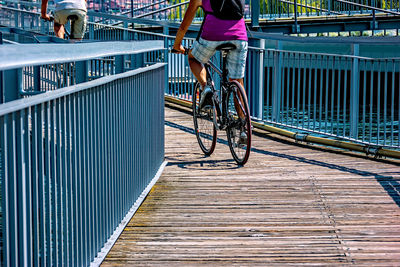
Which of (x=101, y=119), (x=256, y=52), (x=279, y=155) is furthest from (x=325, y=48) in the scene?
(x=101, y=119)

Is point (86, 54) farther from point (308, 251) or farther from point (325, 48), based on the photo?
point (325, 48)

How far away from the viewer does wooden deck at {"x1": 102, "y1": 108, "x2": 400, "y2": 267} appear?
462 cm

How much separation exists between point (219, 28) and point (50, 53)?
4.32 meters

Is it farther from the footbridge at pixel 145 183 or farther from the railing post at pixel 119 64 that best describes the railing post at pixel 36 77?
the railing post at pixel 119 64

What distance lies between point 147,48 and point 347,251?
241 cm

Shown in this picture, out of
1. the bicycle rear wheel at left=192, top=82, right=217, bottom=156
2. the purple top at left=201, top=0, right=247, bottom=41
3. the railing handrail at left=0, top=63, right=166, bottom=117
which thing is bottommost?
the bicycle rear wheel at left=192, top=82, right=217, bottom=156

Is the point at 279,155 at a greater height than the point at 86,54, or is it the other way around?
the point at 86,54

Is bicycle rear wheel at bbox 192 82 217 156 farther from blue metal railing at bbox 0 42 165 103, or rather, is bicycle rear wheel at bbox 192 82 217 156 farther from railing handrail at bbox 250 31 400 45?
railing handrail at bbox 250 31 400 45

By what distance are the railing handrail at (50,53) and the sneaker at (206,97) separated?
2.98 meters

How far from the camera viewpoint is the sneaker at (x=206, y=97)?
25.8 feet

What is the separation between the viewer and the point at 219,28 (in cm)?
743

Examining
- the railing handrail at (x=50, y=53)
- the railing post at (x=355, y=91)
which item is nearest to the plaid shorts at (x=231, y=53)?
the railing post at (x=355, y=91)

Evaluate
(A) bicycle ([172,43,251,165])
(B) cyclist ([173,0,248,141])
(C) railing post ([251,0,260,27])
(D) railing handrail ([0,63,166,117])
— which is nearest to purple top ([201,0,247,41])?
(B) cyclist ([173,0,248,141])

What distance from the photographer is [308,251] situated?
469 cm
